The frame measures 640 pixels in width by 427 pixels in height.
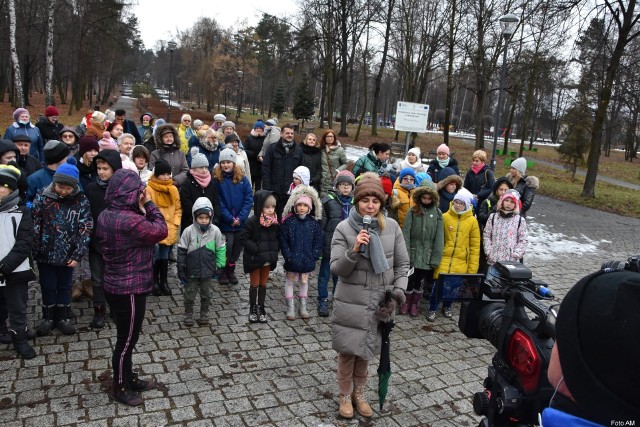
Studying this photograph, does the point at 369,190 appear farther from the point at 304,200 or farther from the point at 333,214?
the point at 333,214

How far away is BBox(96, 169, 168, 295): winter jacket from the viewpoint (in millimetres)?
3613

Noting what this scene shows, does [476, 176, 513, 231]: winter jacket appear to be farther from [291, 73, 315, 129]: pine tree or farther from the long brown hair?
[291, 73, 315, 129]: pine tree

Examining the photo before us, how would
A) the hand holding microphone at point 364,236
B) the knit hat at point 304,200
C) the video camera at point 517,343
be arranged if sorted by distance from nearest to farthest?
the video camera at point 517,343, the hand holding microphone at point 364,236, the knit hat at point 304,200

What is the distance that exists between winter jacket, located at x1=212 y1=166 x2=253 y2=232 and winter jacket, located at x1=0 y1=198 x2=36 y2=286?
95.0 inches

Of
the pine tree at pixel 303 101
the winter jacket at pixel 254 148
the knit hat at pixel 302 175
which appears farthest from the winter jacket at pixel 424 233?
the pine tree at pixel 303 101

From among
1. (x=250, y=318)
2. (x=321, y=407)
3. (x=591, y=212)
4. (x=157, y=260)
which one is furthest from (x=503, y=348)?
(x=591, y=212)

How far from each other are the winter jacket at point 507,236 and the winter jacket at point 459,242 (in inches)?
12.0

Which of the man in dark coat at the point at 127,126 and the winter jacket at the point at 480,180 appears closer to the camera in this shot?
the winter jacket at the point at 480,180

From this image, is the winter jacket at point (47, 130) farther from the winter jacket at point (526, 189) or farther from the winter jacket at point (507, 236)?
the winter jacket at point (526, 189)

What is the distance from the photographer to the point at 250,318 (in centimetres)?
545

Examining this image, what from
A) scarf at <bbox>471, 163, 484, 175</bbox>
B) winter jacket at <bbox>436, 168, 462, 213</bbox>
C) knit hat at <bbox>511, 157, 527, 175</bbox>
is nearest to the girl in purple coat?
winter jacket at <bbox>436, 168, 462, 213</bbox>

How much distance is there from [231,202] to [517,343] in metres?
4.78

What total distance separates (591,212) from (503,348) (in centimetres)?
1556

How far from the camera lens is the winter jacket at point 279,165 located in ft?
25.2
